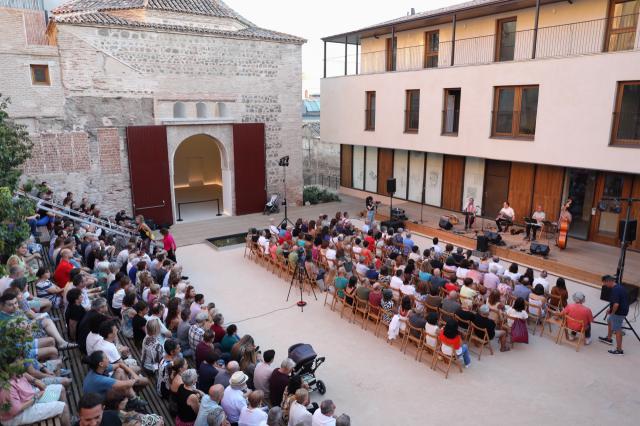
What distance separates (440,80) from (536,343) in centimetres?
1142

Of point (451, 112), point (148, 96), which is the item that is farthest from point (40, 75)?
point (451, 112)

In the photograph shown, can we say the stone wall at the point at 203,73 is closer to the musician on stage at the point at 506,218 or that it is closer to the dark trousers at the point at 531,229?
the musician on stage at the point at 506,218

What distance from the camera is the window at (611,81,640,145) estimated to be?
41.8ft

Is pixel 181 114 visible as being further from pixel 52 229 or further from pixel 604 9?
pixel 604 9

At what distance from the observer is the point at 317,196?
22.1 meters

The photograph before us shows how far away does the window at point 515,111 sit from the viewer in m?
15.2

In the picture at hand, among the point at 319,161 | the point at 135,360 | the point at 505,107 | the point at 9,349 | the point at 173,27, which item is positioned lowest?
the point at 135,360

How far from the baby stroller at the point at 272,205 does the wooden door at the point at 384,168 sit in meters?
5.30

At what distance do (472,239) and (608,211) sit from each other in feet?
13.2

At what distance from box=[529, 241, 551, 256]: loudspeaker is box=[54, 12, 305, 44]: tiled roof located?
12.6 meters

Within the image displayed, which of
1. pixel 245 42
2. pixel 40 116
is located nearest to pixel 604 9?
pixel 245 42

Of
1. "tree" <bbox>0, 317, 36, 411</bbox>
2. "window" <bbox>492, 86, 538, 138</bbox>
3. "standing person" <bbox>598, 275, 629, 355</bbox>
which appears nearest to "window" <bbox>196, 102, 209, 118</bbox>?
"window" <bbox>492, 86, 538, 138</bbox>

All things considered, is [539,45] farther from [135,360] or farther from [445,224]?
[135,360]

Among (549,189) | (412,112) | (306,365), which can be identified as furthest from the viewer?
(412,112)
